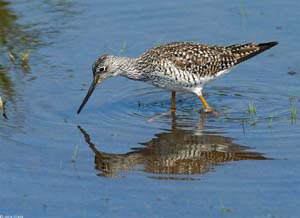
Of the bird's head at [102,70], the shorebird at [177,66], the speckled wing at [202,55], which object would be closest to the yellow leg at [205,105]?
the shorebird at [177,66]

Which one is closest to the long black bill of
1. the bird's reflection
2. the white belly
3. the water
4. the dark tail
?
the water

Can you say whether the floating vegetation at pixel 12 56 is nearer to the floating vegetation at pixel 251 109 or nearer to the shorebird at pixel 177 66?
the shorebird at pixel 177 66

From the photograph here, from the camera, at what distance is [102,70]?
39.5 feet

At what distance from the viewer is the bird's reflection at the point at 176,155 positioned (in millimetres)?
9984

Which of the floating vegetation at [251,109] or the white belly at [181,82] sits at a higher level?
the white belly at [181,82]

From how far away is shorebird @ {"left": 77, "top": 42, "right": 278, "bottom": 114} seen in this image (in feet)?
39.3

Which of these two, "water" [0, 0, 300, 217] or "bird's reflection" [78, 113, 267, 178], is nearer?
"water" [0, 0, 300, 217]

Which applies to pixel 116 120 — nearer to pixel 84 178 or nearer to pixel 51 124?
pixel 51 124

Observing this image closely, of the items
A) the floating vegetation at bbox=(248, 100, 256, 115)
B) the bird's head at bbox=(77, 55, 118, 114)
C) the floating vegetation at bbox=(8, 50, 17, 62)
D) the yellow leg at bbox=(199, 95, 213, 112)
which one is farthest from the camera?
the floating vegetation at bbox=(8, 50, 17, 62)

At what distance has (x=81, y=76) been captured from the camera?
43.1 ft

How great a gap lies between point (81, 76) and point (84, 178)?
12.2 ft

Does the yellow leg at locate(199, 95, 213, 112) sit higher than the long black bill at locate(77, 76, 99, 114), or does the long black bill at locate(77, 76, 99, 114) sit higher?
the long black bill at locate(77, 76, 99, 114)

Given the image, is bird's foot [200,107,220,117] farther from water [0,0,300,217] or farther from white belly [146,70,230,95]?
white belly [146,70,230,95]

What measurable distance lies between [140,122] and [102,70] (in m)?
1.02
